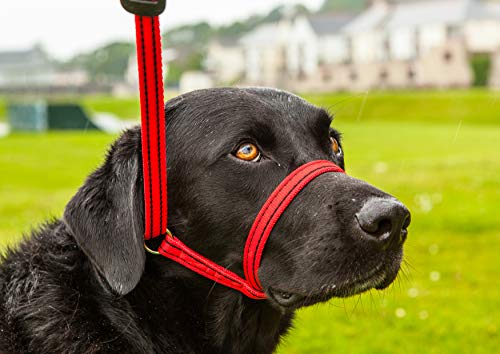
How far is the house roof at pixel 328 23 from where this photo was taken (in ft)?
325

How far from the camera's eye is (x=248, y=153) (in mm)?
3205

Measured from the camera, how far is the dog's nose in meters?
2.77

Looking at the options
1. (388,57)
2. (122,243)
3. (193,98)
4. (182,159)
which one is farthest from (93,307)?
(388,57)

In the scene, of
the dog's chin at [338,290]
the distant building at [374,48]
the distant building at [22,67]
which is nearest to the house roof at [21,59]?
the distant building at [22,67]

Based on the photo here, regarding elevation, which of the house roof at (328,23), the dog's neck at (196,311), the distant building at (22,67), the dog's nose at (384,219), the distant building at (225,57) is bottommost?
the distant building at (22,67)

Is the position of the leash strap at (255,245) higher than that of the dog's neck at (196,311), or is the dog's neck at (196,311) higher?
the leash strap at (255,245)

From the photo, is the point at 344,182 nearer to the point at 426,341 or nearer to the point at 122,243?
the point at 122,243

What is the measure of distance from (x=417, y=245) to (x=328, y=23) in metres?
94.6

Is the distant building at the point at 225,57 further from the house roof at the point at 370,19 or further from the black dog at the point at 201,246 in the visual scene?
the black dog at the point at 201,246

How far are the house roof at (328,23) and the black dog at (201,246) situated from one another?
9808 centimetres

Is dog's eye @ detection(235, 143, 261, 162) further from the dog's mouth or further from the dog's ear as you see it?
the dog's mouth

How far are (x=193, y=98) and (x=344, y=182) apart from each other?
0.91 meters

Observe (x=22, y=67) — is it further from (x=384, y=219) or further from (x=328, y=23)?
(x=384, y=219)

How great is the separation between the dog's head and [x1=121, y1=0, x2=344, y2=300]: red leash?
1.7 inches
